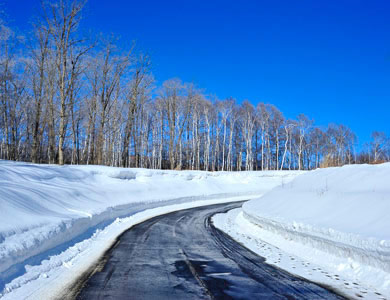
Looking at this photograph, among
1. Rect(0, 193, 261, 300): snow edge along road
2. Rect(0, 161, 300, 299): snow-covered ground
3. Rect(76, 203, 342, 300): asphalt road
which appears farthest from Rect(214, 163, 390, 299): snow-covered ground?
Rect(0, 161, 300, 299): snow-covered ground

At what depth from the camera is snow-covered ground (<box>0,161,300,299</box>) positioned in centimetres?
529

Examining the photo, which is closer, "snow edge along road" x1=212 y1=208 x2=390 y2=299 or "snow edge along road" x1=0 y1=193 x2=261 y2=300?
"snow edge along road" x1=0 y1=193 x2=261 y2=300

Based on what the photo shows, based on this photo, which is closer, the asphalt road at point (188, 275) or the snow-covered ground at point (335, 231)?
the asphalt road at point (188, 275)

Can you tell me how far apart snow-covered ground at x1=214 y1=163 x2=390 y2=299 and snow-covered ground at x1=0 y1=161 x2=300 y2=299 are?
4.38 metres

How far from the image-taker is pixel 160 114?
163 ft

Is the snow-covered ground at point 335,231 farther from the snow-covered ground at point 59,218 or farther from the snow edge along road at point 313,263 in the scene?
the snow-covered ground at point 59,218

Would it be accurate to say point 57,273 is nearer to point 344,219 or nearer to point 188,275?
point 188,275

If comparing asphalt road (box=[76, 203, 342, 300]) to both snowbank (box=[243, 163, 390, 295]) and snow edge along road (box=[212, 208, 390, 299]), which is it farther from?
snowbank (box=[243, 163, 390, 295])

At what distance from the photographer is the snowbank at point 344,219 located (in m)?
5.43

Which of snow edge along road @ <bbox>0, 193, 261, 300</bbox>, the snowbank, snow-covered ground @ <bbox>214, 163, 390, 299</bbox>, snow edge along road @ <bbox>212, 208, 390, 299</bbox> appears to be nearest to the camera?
snow edge along road @ <bbox>0, 193, 261, 300</bbox>

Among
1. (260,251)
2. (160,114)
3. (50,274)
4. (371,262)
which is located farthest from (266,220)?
(160,114)

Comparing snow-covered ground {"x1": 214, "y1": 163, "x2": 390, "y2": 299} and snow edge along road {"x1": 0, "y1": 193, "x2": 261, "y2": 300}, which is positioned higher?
snow-covered ground {"x1": 214, "y1": 163, "x2": 390, "y2": 299}

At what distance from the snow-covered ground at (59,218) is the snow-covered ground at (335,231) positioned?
438 cm

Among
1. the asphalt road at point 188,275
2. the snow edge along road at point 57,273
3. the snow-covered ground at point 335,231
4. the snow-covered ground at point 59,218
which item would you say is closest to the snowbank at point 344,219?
the snow-covered ground at point 335,231
